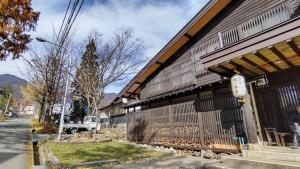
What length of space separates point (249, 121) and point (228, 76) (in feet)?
7.28

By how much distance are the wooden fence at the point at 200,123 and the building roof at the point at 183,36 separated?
352 cm

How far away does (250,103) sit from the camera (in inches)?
343

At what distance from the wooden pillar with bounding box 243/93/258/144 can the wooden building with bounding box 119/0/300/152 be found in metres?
0.03

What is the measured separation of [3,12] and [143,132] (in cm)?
1224

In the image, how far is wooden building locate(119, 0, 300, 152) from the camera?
8017 millimetres

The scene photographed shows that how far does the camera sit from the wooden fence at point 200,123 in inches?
379

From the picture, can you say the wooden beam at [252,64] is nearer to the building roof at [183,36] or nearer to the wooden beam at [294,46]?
the wooden beam at [294,46]

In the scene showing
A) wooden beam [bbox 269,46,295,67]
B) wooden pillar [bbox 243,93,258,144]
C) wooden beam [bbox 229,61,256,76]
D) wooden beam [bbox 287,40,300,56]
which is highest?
wooden beam [bbox 287,40,300,56]

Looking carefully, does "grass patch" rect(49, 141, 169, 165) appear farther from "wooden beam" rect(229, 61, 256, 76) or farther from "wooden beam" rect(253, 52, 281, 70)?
"wooden beam" rect(253, 52, 281, 70)

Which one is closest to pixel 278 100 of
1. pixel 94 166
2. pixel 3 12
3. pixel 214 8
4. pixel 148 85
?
pixel 214 8

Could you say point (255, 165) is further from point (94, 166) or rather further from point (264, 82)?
point (94, 166)

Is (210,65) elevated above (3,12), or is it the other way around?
(3,12)

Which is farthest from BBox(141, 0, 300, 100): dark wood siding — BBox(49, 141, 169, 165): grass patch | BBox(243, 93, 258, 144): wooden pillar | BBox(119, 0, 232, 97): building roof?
BBox(49, 141, 169, 165): grass patch

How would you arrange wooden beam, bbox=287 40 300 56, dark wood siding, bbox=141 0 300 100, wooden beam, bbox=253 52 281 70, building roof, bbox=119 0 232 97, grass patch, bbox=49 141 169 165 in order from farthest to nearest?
building roof, bbox=119 0 232 97 < grass patch, bbox=49 141 169 165 < dark wood siding, bbox=141 0 300 100 < wooden beam, bbox=253 52 281 70 < wooden beam, bbox=287 40 300 56
